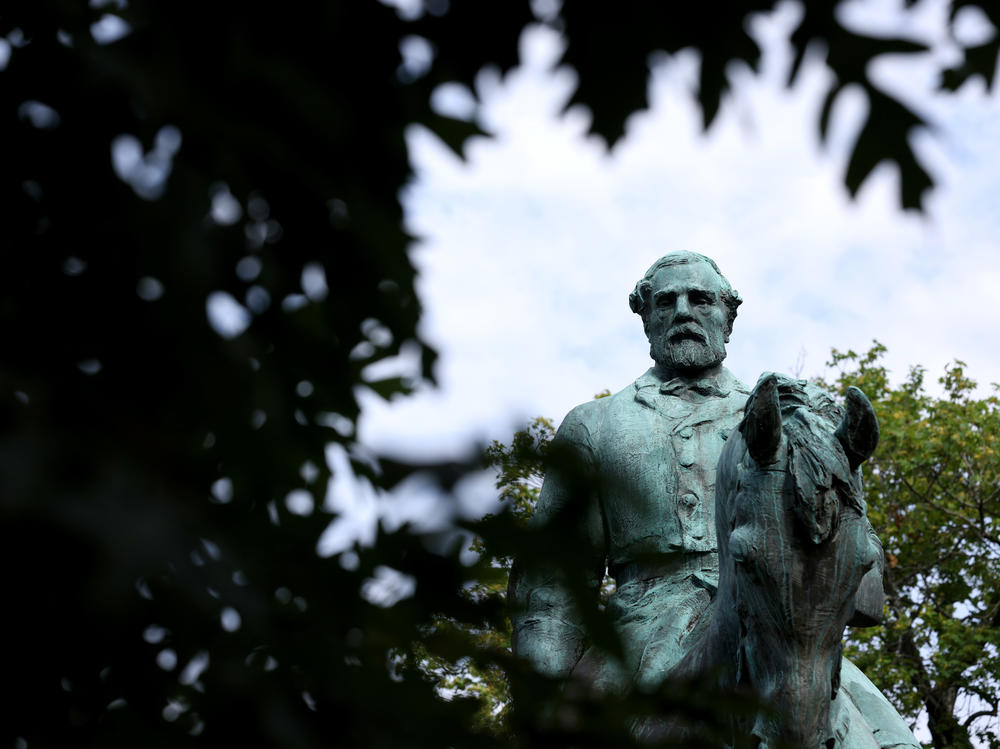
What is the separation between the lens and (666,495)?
6.67 metres

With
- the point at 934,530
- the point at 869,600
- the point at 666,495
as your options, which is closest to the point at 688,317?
the point at 666,495

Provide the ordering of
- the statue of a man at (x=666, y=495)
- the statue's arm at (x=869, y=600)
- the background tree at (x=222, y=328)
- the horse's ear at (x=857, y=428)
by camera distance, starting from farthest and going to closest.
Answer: the statue of a man at (x=666, y=495) < the statue's arm at (x=869, y=600) < the horse's ear at (x=857, y=428) < the background tree at (x=222, y=328)

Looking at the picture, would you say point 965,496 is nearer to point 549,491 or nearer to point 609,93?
point 549,491

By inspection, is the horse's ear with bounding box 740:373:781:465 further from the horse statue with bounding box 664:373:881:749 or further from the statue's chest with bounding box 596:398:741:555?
the statue's chest with bounding box 596:398:741:555

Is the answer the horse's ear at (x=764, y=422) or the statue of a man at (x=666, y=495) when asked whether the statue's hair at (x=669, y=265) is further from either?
the horse's ear at (x=764, y=422)

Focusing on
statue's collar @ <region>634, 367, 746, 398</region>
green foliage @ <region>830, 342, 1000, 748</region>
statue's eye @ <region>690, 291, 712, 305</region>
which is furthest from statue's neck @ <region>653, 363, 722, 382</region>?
green foliage @ <region>830, 342, 1000, 748</region>

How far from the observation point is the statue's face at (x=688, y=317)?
704cm

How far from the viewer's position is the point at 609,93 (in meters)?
2.43

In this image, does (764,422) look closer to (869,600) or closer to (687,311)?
(869,600)

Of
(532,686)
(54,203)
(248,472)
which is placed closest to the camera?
(248,472)

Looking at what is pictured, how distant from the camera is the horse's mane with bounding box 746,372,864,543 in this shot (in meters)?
4.95

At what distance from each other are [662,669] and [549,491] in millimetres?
1197

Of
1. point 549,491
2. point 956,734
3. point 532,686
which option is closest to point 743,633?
point 549,491

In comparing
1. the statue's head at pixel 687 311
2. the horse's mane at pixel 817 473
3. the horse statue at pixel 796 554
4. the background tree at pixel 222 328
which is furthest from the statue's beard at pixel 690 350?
the background tree at pixel 222 328
